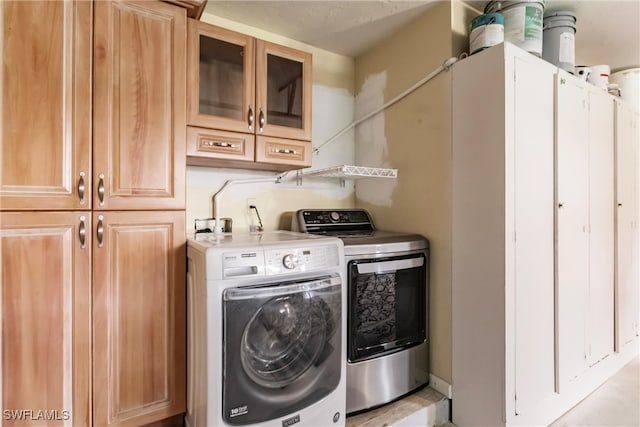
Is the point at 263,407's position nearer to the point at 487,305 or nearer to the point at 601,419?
the point at 487,305

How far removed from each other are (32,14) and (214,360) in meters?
1.57

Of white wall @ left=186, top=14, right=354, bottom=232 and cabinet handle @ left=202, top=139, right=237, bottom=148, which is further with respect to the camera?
white wall @ left=186, top=14, right=354, bottom=232

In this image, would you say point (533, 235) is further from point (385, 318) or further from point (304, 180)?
point (304, 180)

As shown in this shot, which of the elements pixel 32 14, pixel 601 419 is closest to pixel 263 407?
pixel 32 14

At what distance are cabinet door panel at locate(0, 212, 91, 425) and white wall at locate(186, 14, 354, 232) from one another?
0.76 meters

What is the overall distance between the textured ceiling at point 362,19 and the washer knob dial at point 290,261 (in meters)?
1.59

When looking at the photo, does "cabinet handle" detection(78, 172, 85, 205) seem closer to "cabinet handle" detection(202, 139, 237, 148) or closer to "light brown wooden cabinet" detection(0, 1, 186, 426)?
"light brown wooden cabinet" detection(0, 1, 186, 426)

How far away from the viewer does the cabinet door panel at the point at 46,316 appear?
1212 mm

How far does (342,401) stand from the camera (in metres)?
1.59

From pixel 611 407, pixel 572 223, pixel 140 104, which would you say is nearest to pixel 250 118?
pixel 140 104

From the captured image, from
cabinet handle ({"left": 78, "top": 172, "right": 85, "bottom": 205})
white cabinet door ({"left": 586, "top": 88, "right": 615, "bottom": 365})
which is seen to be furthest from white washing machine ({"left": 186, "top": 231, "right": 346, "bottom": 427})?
white cabinet door ({"left": 586, "top": 88, "right": 615, "bottom": 365})

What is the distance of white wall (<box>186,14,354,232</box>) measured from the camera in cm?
208

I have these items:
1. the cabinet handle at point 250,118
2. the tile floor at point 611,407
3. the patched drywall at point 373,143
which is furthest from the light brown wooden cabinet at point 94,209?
the tile floor at point 611,407

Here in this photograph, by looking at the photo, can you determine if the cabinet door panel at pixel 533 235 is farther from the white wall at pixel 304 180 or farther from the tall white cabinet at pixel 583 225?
the white wall at pixel 304 180
